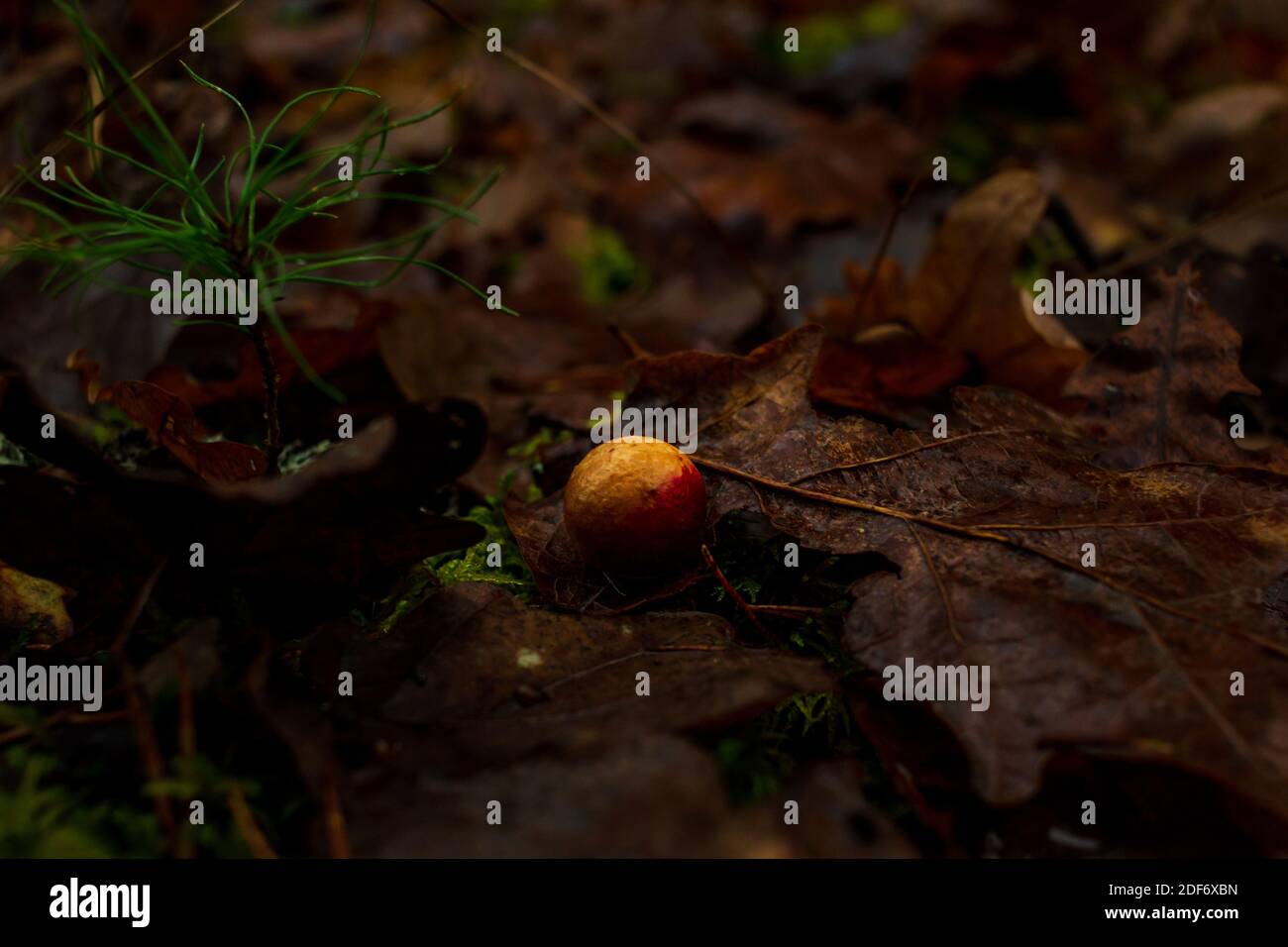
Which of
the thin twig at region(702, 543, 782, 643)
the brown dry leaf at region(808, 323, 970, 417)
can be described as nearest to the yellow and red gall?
the thin twig at region(702, 543, 782, 643)

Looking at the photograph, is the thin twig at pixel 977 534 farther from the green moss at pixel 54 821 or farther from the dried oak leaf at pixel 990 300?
the green moss at pixel 54 821

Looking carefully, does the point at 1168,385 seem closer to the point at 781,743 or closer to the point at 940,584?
the point at 940,584

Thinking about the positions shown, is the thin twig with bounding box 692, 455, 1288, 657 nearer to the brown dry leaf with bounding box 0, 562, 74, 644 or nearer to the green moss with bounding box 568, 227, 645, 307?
the brown dry leaf with bounding box 0, 562, 74, 644

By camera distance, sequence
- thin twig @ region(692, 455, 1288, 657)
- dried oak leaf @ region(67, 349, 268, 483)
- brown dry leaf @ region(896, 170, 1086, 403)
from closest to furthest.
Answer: thin twig @ region(692, 455, 1288, 657)
dried oak leaf @ region(67, 349, 268, 483)
brown dry leaf @ region(896, 170, 1086, 403)

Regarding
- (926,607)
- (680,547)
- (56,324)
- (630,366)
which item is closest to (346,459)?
(680,547)

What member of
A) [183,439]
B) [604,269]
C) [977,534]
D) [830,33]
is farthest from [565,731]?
[830,33]

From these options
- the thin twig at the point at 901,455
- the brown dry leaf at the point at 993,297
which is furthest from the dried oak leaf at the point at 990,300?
the thin twig at the point at 901,455

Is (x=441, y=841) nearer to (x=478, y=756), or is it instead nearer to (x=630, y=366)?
(x=478, y=756)
